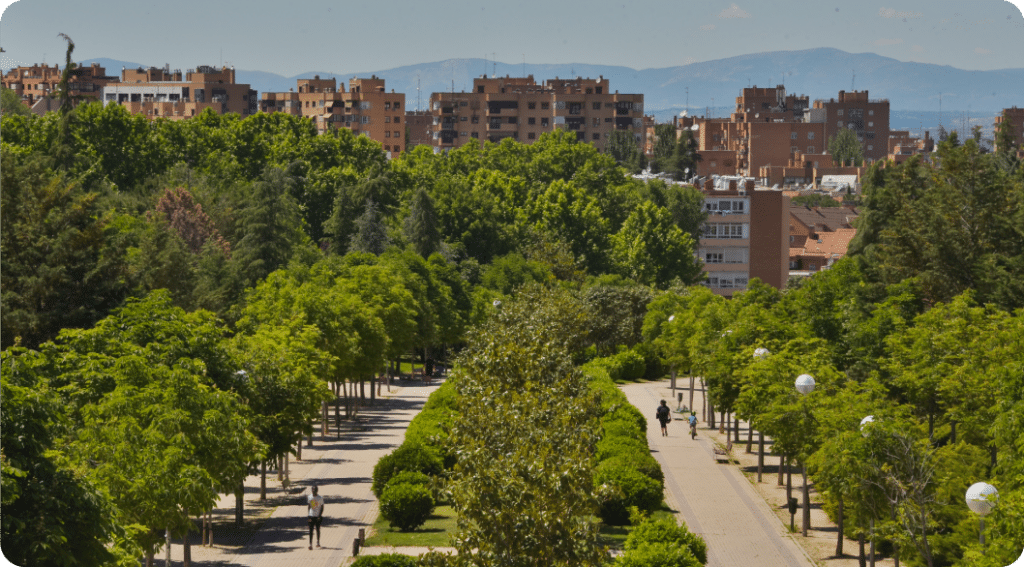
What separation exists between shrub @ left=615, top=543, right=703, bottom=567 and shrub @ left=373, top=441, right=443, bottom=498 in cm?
1173

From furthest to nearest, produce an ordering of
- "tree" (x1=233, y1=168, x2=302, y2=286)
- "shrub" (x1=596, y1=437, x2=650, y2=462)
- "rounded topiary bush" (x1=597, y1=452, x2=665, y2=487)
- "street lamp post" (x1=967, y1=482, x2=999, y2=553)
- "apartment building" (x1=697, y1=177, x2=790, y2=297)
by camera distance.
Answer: "apartment building" (x1=697, y1=177, x2=790, y2=297), "tree" (x1=233, y1=168, x2=302, y2=286), "shrub" (x1=596, y1=437, x2=650, y2=462), "rounded topiary bush" (x1=597, y1=452, x2=665, y2=487), "street lamp post" (x1=967, y1=482, x2=999, y2=553)

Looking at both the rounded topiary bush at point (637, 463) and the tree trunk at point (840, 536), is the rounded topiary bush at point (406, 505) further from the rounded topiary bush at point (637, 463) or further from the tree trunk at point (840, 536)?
the tree trunk at point (840, 536)

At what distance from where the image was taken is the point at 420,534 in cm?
2953

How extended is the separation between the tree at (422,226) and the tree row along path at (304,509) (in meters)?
32.7

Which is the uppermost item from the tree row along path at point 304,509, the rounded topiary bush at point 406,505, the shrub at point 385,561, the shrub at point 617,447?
the shrub at point 617,447

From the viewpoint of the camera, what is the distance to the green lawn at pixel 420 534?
2842 cm

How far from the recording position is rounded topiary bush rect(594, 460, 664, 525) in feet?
98.7

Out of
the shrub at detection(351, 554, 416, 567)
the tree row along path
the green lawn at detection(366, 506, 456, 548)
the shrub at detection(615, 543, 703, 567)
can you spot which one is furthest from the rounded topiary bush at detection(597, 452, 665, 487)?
the shrub at detection(615, 543, 703, 567)

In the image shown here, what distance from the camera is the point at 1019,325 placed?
104 ft

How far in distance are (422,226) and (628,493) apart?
5244cm

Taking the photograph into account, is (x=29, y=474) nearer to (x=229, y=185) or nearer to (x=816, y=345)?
(x=816, y=345)

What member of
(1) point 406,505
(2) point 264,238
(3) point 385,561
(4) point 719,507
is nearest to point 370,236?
(2) point 264,238

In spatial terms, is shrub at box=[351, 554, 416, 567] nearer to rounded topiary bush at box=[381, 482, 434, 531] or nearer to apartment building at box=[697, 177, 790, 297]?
rounded topiary bush at box=[381, 482, 434, 531]

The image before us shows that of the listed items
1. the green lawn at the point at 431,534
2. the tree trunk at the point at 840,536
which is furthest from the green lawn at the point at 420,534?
the tree trunk at the point at 840,536
